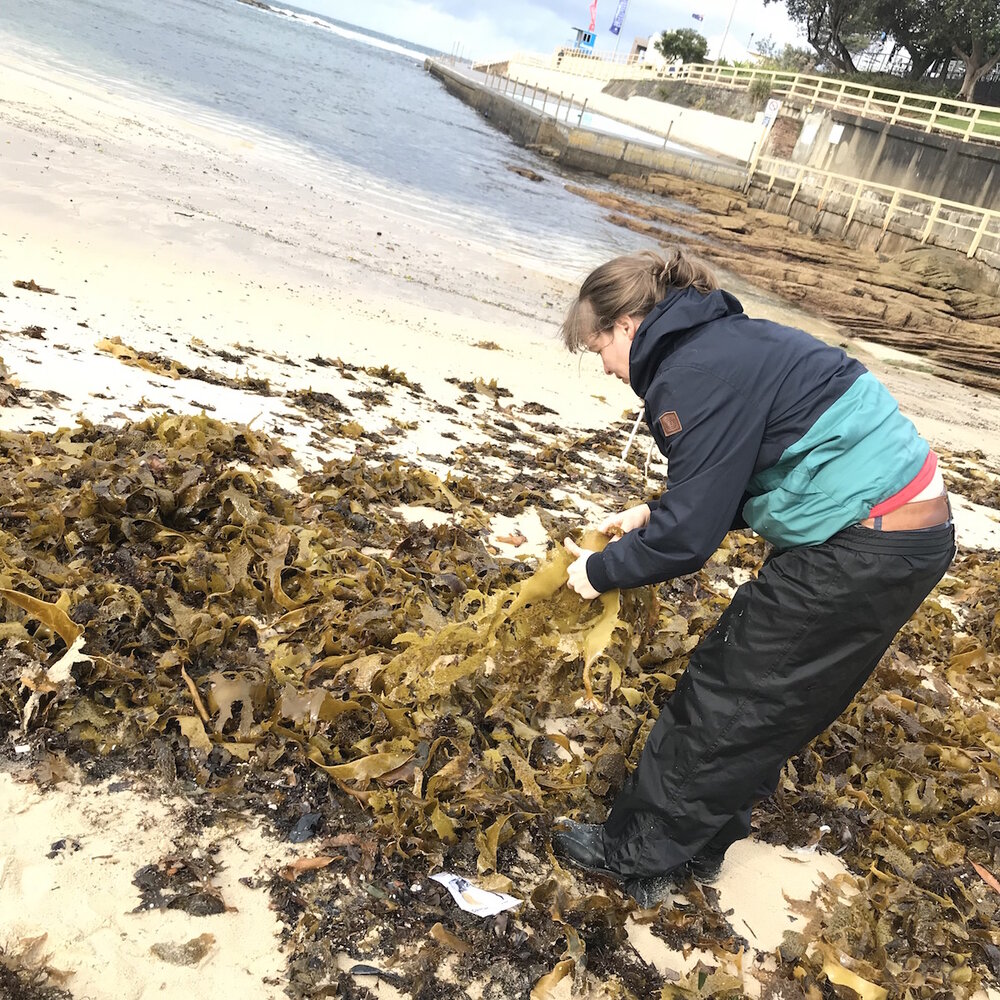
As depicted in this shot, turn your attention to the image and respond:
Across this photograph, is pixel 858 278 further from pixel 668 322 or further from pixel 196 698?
pixel 196 698

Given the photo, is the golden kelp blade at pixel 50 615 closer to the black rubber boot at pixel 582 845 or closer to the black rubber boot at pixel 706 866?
the black rubber boot at pixel 582 845

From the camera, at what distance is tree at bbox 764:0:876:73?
38.7 meters

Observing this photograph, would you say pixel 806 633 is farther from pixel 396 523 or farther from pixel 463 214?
pixel 463 214

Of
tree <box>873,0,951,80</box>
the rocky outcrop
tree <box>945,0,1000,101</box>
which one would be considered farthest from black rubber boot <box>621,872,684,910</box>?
tree <box>873,0,951,80</box>

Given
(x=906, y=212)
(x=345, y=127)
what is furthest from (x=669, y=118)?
(x=345, y=127)

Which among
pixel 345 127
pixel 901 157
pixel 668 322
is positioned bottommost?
→ pixel 668 322

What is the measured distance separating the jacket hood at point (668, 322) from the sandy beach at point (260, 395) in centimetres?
136

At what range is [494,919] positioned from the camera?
200 centimetres

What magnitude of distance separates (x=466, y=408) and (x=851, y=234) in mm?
21471

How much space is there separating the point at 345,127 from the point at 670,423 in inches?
896

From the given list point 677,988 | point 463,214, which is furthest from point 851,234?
point 677,988

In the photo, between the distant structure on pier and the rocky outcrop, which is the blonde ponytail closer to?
the rocky outcrop

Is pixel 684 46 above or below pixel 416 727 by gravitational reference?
above

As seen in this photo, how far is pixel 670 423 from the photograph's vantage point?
1.78 metres
